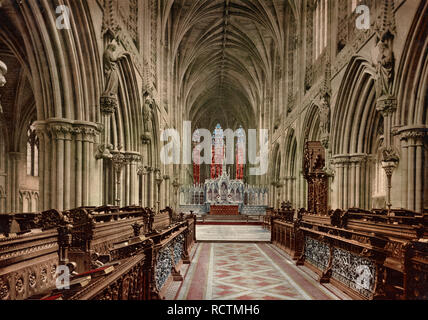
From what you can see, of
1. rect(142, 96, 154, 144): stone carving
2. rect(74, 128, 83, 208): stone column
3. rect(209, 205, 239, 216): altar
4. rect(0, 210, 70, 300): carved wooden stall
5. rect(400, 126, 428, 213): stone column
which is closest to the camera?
rect(0, 210, 70, 300): carved wooden stall

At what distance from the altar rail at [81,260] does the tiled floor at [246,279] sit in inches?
24.8

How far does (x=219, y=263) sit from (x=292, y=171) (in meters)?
16.4

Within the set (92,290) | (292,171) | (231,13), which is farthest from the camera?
(231,13)

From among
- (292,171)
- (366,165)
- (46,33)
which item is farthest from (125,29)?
(292,171)

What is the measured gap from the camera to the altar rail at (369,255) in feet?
9.99

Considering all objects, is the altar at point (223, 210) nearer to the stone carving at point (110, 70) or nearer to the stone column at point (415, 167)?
the stone carving at point (110, 70)

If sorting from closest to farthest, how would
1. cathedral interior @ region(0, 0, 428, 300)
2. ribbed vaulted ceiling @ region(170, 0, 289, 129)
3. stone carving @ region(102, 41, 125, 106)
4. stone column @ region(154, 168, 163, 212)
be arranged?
cathedral interior @ region(0, 0, 428, 300)
stone carving @ region(102, 41, 125, 106)
stone column @ region(154, 168, 163, 212)
ribbed vaulted ceiling @ region(170, 0, 289, 129)

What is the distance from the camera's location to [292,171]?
23078 mm

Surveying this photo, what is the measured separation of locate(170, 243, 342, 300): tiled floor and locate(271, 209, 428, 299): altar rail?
1.17 ft

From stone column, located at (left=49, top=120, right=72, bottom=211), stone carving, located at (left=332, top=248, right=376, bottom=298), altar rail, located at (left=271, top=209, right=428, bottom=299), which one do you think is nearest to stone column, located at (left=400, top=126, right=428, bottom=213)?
altar rail, located at (left=271, top=209, right=428, bottom=299)

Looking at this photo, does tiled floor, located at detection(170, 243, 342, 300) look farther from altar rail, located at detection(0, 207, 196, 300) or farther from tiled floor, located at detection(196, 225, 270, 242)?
tiled floor, located at detection(196, 225, 270, 242)

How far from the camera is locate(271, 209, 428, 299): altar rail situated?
120 inches

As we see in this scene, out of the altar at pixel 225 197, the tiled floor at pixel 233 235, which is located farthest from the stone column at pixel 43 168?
the altar at pixel 225 197
